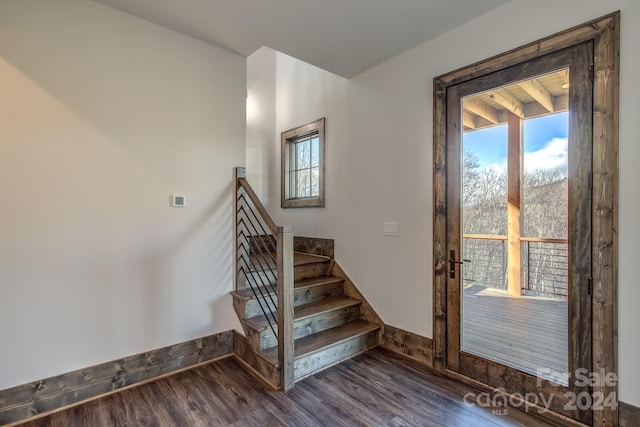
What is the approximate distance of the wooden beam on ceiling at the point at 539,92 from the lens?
1.96 meters

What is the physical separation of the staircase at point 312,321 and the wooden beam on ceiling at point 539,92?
225 cm

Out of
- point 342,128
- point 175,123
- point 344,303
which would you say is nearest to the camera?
point 175,123

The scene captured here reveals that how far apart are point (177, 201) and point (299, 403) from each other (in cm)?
184

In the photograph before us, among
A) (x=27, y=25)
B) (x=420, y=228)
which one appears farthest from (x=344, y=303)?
(x=27, y=25)

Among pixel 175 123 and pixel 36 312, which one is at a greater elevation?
Result: pixel 175 123

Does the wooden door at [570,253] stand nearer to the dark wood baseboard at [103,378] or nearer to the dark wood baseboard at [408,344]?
the dark wood baseboard at [408,344]

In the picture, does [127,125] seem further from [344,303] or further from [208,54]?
[344,303]

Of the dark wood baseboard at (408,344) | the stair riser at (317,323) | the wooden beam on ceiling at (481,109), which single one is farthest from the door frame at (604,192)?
the stair riser at (317,323)

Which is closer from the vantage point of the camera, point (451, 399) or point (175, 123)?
point (451, 399)

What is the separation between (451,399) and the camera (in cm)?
209

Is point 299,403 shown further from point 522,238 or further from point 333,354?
point 522,238

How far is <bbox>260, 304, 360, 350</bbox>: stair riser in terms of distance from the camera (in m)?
2.46

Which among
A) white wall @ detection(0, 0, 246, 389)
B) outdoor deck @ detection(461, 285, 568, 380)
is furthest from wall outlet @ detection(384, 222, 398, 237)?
white wall @ detection(0, 0, 246, 389)

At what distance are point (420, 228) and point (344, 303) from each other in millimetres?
1099
